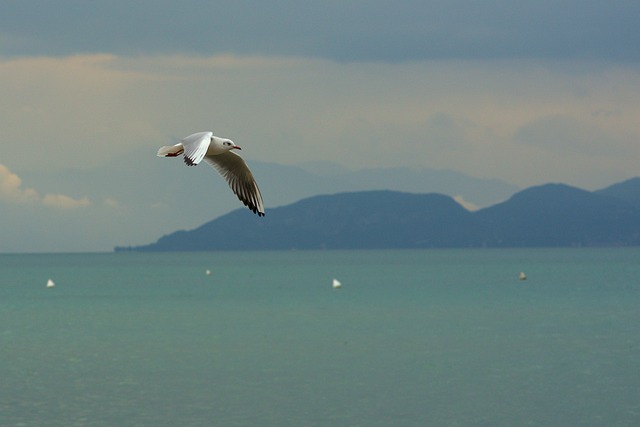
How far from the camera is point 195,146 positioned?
11961mm

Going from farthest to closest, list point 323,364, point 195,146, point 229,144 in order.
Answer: point 323,364
point 229,144
point 195,146

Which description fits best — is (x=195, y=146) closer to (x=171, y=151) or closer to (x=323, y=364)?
(x=171, y=151)

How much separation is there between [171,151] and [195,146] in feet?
3.14

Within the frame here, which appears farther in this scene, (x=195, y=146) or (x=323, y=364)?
(x=323, y=364)

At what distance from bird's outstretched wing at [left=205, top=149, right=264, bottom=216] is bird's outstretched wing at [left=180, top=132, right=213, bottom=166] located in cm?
226

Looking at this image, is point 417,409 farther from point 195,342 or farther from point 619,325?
point 619,325

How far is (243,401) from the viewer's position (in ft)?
109

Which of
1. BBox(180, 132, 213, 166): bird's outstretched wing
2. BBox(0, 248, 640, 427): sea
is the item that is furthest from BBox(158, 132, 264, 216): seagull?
BBox(0, 248, 640, 427): sea

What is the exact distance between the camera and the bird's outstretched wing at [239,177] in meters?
14.8

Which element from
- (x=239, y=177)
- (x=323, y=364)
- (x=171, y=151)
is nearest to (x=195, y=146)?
(x=171, y=151)

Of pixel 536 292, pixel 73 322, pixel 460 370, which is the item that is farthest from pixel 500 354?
pixel 536 292

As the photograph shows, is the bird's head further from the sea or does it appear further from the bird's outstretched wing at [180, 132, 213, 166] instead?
the sea

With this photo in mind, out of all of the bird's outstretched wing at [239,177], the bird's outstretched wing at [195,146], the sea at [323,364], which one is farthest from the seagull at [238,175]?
the sea at [323,364]

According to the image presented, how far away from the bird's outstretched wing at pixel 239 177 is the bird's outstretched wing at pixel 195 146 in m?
2.26
